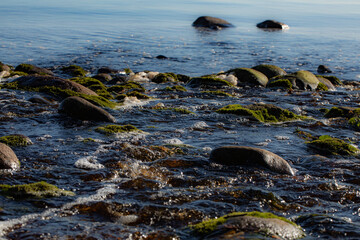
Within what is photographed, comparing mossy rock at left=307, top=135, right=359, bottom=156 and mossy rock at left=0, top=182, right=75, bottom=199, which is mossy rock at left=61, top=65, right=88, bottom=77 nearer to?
mossy rock at left=307, top=135, right=359, bottom=156

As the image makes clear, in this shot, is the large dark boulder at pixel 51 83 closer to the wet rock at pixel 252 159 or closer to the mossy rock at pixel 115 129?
the mossy rock at pixel 115 129

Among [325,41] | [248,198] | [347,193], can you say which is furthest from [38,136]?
[325,41]

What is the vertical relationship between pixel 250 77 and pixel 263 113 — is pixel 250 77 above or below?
above

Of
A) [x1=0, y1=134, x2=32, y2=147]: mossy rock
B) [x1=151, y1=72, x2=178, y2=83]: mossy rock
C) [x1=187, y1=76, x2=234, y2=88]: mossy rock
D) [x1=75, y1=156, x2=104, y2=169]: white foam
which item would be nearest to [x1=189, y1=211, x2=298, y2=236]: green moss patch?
[x1=75, y1=156, x2=104, y2=169]: white foam

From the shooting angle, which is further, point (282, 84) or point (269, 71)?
point (269, 71)

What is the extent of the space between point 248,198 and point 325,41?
1442 inches

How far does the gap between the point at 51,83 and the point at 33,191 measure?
8.17m

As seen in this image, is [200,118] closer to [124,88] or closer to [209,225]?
→ [124,88]

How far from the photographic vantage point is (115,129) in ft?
30.9

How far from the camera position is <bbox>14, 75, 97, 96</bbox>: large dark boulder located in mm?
13156

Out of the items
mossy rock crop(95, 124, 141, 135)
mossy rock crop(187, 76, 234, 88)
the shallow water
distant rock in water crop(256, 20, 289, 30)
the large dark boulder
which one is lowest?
the shallow water

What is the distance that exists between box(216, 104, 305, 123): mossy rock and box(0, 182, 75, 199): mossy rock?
20.9 feet

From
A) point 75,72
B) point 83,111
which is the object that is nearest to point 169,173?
point 83,111

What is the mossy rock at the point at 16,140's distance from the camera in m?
8.06
